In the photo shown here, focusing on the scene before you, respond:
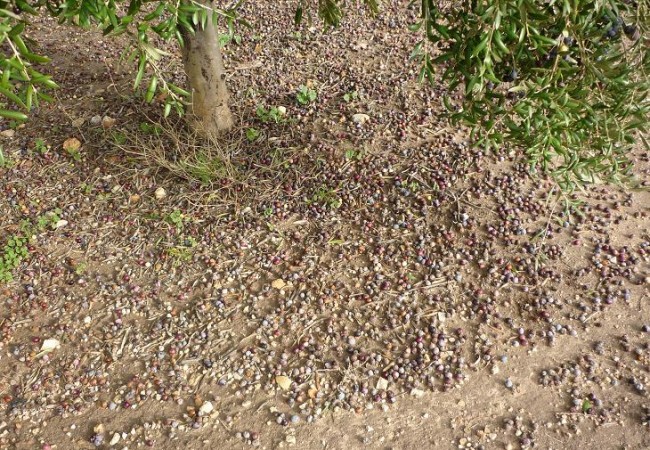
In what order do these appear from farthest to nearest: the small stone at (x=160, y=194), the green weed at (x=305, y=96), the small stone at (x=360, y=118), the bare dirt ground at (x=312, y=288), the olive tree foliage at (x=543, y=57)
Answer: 1. the green weed at (x=305, y=96)
2. the small stone at (x=360, y=118)
3. the small stone at (x=160, y=194)
4. the bare dirt ground at (x=312, y=288)
5. the olive tree foliage at (x=543, y=57)

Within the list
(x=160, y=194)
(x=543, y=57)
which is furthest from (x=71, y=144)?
(x=543, y=57)

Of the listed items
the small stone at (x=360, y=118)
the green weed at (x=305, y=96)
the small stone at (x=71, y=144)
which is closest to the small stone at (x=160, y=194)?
the small stone at (x=71, y=144)

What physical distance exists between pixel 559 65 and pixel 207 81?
2.48m

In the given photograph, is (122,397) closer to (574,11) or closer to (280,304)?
(280,304)

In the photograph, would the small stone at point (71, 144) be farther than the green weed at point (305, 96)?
No

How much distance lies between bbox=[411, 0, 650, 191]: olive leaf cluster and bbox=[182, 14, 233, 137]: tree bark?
1.80 metres

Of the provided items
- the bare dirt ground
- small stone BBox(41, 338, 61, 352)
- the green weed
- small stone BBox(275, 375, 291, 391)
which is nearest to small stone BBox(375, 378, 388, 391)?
the bare dirt ground

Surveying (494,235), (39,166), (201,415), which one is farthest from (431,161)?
(39,166)

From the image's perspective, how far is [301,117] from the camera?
179 inches

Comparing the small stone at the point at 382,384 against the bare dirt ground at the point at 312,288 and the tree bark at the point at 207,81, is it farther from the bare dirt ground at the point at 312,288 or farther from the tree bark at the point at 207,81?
the tree bark at the point at 207,81

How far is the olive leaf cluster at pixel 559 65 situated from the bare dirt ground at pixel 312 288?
38 cm

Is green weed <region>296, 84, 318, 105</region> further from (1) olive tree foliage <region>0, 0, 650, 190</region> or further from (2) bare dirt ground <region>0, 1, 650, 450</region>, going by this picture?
(1) olive tree foliage <region>0, 0, 650, 190</region>

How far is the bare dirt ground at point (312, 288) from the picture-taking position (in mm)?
3031

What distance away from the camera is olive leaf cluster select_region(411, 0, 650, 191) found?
2.20 meters
